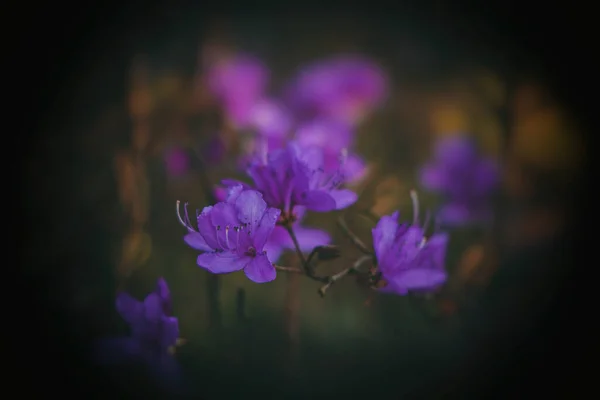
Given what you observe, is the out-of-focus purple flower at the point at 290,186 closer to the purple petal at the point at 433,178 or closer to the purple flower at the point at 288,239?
the purple flower at the point at 288,239

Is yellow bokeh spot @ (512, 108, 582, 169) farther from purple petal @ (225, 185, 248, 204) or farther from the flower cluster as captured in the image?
purple petal @ (225, 185, 248, 204)

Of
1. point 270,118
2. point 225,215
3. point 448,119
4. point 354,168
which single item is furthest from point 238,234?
point 448,119

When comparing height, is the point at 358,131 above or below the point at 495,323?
above

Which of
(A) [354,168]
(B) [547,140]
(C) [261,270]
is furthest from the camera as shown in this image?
(B) [547,140]

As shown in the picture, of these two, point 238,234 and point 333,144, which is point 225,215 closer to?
point 238,234

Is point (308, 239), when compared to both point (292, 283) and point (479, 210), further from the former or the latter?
point (479, 210)

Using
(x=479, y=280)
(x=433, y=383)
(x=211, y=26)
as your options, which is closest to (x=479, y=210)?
(x=479, y=280)

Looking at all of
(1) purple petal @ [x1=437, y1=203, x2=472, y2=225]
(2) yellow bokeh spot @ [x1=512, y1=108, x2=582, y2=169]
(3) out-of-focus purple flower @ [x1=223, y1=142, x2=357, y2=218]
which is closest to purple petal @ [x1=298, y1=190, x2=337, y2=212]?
(3) out-of-focus purple flower @ [x1=223, y1=142, x2=357, y2=218]

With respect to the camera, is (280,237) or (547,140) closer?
(280,237)
